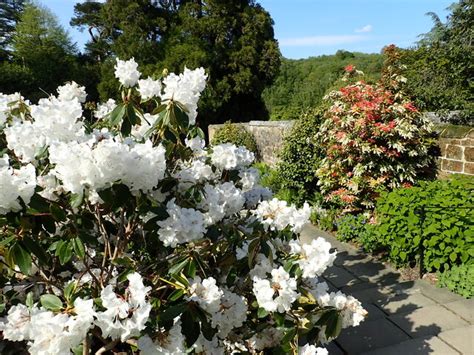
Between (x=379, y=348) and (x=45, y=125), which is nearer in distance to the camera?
(x=45, y=125)

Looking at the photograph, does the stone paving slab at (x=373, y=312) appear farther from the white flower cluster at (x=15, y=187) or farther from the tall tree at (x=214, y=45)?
the tall tree at (x=214, y=45)

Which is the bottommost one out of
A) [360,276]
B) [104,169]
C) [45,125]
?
[360,276]

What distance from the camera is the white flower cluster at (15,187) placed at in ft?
3.89

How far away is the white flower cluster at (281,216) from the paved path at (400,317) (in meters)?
1.27

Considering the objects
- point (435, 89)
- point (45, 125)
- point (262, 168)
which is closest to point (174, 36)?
point (262, 168)

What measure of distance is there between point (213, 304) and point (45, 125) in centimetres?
101

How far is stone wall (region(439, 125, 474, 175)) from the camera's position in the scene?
444 centimetres

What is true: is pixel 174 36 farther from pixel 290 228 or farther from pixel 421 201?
pixel 290 228

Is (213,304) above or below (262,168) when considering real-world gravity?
above

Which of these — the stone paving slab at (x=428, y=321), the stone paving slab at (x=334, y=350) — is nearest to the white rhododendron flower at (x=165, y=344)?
the stone paving slab at (x=334, y=350)

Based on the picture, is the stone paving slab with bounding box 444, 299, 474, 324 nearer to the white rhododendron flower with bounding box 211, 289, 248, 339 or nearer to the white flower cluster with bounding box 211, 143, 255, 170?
the white rhododendron flower with bounding box 211, 289, 248, 339

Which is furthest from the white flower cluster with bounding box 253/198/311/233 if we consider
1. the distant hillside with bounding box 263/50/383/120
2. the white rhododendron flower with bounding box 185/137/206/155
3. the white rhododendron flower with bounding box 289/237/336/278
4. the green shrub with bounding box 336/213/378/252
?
the distant hillside with bounding box 263/50/383/120

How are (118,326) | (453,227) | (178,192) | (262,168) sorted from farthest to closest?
1. (262,168)
2. (453,227)
3. (178,192)
4. (118,326)

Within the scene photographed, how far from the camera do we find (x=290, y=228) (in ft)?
5.98
